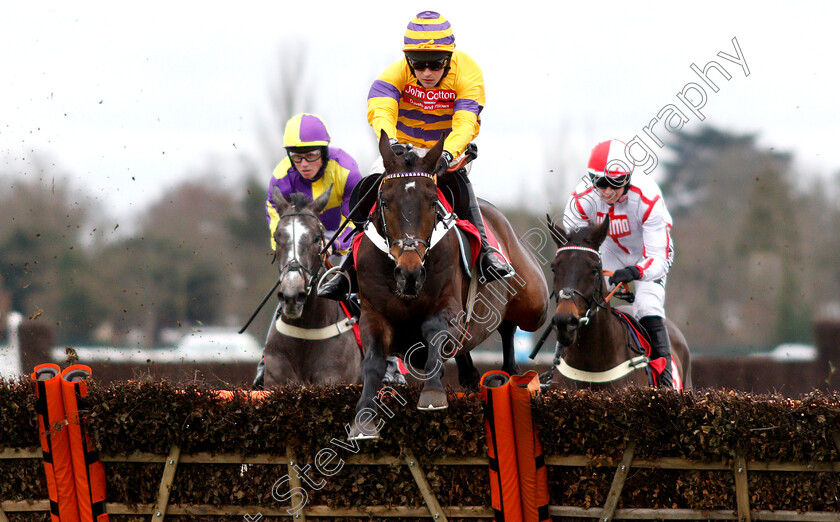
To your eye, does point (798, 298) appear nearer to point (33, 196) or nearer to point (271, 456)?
point (33, 196)

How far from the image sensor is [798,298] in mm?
21781

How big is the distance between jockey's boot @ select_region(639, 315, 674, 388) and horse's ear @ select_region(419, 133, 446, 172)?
2476 mm

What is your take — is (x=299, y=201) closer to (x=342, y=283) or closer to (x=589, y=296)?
(x=342, y=283)

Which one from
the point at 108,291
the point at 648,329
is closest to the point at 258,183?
the point at 108,291

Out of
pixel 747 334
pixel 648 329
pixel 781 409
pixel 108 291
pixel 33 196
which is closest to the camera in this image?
pixel 781 409

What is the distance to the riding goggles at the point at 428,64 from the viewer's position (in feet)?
17.4

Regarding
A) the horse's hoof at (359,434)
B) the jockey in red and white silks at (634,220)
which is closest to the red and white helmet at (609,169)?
the jockey in red and white silks at (634,220)

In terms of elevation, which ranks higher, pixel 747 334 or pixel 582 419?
pixel 582 419

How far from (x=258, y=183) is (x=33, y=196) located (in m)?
4.74

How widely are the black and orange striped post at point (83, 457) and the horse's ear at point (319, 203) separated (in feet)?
7.12

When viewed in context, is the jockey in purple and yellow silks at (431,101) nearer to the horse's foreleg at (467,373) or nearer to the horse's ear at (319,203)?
the horse's foreleg at (467,373)

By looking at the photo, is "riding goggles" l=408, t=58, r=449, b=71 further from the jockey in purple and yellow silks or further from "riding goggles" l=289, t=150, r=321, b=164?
"riding goggles" l=289, t=150, r=321, b=164

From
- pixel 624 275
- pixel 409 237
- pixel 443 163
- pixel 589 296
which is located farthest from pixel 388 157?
pixel 624 275

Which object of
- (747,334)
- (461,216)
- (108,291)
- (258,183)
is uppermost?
(461,216)
